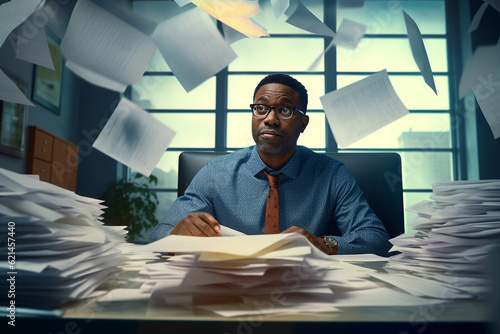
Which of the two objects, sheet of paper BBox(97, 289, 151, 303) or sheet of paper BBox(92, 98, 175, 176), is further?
sheet of paper BBox(92, 98, 175, 176)

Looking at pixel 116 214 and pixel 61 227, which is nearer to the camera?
pixel 61 227

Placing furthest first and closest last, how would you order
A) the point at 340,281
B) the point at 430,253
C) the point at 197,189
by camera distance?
the point at 197,189 → the point at 430,253 → the point at 340,281

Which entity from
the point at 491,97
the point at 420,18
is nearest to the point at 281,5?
the point at 491,97

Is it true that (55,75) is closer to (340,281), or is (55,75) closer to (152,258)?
(152,258)

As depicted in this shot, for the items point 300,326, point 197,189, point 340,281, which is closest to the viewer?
point 300,326

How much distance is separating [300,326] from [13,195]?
0.83 feet

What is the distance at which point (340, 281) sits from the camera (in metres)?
0.34

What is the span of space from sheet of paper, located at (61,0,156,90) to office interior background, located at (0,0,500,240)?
380 centimetres

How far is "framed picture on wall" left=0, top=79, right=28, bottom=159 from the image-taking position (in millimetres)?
2818

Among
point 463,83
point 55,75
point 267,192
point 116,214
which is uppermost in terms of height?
point 55,75

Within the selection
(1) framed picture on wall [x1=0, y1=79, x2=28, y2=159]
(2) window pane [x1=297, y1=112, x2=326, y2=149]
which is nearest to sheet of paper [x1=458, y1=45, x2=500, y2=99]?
(1) framed picture on wall [x1=0, y1=79, x2=28, y2=159]

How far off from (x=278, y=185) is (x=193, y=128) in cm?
317

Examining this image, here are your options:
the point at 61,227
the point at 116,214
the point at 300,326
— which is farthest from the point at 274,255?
the point at 116,214

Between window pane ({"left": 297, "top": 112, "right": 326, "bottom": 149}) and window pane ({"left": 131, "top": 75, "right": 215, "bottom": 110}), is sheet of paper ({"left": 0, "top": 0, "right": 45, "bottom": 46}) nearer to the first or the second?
window pane ({"left": 297, "top": 112, "right": 326, "bottom": 149})
